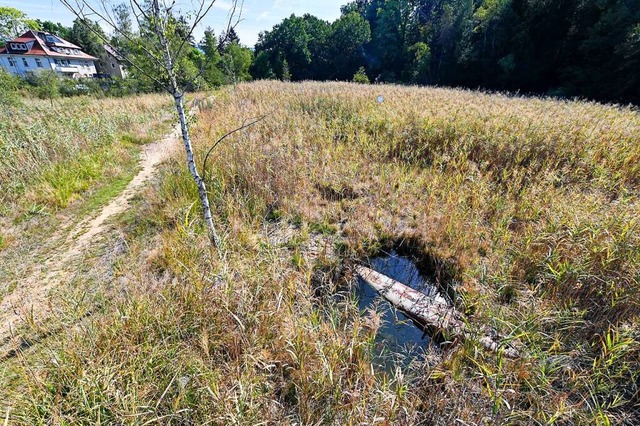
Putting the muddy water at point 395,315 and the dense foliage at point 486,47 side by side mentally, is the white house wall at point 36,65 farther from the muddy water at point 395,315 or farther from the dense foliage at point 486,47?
the muddy water at point 395,315

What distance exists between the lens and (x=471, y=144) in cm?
544


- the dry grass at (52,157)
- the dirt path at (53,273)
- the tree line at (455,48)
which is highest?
the tree line at (455,48)

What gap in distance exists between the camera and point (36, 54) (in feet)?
111

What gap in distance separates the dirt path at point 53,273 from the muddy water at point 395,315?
2904 millimetres

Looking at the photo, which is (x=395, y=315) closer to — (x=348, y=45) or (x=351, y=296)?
(x=351, y=296)

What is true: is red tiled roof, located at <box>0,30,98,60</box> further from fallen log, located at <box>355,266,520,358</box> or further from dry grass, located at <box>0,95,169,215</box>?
fallen log, located at <box>355,266,520,358</box>

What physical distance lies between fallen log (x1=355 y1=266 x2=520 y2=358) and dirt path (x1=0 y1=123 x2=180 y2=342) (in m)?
3.18

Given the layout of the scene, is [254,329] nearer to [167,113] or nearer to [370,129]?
[370,129]

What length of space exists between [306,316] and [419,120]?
19.4 feet

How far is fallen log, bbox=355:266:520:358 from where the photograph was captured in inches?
88.3

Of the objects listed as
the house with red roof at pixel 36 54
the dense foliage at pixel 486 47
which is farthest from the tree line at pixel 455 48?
the house with red roof at pixel 36 54

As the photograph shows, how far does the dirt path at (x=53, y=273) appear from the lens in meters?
2.57

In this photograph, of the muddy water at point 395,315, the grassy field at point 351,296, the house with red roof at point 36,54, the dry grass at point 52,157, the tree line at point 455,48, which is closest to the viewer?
the grassy field at point 351,296

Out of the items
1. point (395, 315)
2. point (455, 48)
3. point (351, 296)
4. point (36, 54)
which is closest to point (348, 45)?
point (455, 48)
